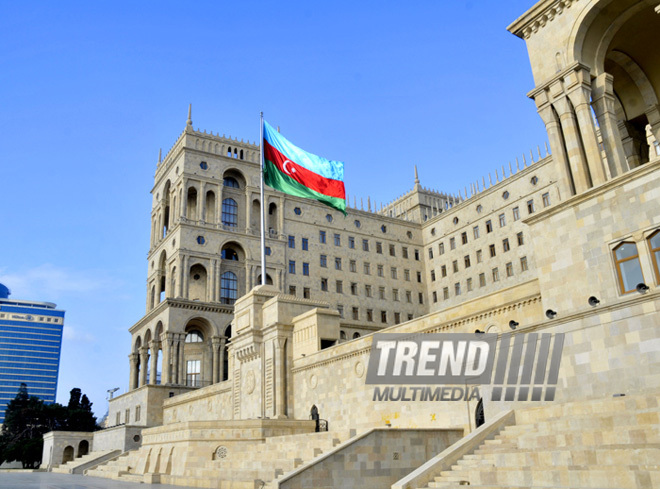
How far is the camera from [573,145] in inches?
717

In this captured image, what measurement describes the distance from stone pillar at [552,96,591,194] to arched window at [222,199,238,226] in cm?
4021

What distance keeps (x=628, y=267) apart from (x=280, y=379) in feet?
63.0

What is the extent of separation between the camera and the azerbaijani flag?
33.2m

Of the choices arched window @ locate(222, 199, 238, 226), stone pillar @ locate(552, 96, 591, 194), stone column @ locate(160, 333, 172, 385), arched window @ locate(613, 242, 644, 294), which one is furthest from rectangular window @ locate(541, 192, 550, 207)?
arched window @ locate(613, 242, 644, 294)

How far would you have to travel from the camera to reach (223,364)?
50.5 meters

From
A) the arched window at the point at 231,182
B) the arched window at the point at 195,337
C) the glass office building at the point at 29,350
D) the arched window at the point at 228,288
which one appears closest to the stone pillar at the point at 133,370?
the arched window at the point at 195,337

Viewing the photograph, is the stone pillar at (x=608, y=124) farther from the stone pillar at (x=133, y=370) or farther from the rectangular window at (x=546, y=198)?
the stone pillar at (x=133, y=370)

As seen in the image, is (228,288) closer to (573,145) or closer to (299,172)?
(299,172)

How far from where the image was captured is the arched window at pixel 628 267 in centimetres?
1467

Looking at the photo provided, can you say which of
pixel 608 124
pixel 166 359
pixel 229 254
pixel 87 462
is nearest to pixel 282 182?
pixel 608 124

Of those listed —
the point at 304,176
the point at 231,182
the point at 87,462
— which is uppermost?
the point at 231,182

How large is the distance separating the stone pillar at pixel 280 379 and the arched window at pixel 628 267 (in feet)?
61.6

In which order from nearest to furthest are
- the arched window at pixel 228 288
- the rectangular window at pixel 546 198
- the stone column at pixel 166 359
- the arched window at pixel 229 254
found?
the stone column at pixel 166 359 < the rectangular window at pixel 546 198 < the arched window at pixel 228 288 < the arched window at pixel 229 254

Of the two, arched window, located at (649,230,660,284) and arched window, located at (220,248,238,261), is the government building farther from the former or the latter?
arched window, located at (220,248,238,261)
